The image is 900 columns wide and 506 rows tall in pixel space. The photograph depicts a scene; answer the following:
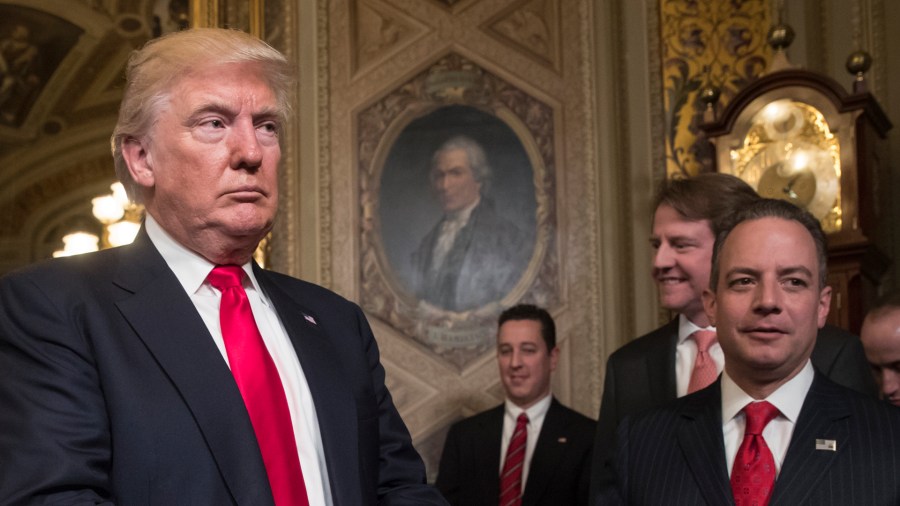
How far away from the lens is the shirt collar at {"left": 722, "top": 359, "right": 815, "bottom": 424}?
8.84 ft

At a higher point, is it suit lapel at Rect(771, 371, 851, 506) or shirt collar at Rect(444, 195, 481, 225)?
shirt collar at Rect(444, 195, 481, 225)

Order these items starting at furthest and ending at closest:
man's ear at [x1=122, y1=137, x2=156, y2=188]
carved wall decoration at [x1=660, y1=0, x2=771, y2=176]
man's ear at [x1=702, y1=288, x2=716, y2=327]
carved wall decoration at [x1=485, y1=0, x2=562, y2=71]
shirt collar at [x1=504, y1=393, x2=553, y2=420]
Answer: carved wall decoration at [x1=485, y1=0, x2=562, y2=71], carved wall decoration at [x1=660, y1=0, x2=771, y2=176], shirt collar at [x1=504, y1=393, x2=553, y2=420], man's ear at [x1=702, y1=288, x2=716, y2=327], man's ear at [x1=122, y1=137, x2=156, y2=188]

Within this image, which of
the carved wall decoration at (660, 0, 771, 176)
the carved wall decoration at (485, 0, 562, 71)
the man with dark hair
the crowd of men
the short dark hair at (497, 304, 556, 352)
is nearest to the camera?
the crowd of men

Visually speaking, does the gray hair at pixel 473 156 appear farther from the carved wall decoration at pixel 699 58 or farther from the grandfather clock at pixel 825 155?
the grandfather clock at pixel 825 155

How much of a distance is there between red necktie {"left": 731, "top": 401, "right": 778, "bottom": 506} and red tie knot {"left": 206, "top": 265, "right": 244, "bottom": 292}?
1.22m

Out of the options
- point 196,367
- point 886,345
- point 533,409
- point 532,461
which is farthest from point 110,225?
point 196,367

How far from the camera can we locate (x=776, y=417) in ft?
8.88

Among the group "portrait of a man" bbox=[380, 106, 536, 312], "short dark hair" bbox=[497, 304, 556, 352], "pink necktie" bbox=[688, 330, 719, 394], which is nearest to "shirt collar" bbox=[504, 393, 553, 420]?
"short dark hair" bbox=[497, 304, 556, 352]

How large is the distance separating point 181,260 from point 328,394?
0.38 m

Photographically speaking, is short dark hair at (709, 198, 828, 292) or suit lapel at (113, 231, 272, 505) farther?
short dark hair at (709, 198, 828, 292)

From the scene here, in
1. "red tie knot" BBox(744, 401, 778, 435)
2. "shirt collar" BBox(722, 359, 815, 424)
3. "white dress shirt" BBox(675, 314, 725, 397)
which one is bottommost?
"red tie knot" BBox(744, 401, 778, 435)

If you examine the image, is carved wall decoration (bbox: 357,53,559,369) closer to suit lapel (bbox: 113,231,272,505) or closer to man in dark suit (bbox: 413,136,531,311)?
man in dark suit (bbox: 413,136,531,311)

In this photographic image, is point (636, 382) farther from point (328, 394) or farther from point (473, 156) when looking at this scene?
point (473, 156)

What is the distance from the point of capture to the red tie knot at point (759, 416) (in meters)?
2.70
